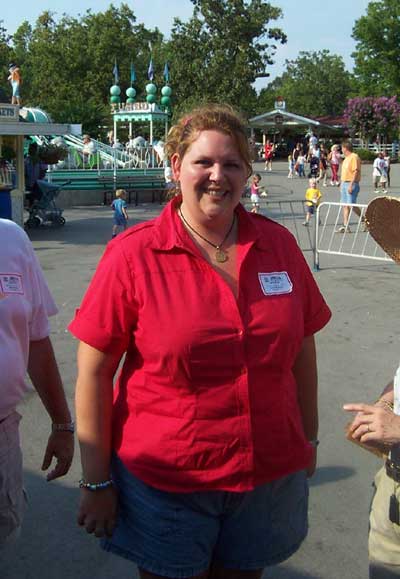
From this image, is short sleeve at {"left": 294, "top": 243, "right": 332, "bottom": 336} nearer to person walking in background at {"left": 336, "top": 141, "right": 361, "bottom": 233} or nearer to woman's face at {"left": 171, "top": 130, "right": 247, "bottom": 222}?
woman's face at {"left": 171, "top": 130, "right": 247, "bottom": 222}

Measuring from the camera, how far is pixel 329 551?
355 cm

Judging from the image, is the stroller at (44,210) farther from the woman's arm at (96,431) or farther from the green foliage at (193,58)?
the green foliage at (193,58)

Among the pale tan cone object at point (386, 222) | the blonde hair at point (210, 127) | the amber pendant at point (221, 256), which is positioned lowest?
the amber pendant at point (221, 256)

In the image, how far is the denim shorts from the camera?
2195mm

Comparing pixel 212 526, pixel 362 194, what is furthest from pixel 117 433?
pixel 362 194

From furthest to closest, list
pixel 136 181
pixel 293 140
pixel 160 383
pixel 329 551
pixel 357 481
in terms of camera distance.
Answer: pixel 293 140 → pixel 136 181 → pixel 357 481 → pixel 329 551 → pixel 160 383

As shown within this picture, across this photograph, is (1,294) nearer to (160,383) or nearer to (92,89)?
(160,383)

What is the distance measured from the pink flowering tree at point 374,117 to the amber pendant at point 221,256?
5830cm

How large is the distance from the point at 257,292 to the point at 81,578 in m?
1.83

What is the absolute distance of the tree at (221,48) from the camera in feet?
175

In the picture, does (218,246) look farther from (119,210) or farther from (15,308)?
(119,210)

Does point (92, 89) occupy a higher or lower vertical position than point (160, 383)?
higher

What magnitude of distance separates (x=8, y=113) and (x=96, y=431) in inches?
483

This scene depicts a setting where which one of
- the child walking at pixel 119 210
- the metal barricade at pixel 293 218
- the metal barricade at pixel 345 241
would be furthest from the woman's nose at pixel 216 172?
the child walking at pixel 119 210
